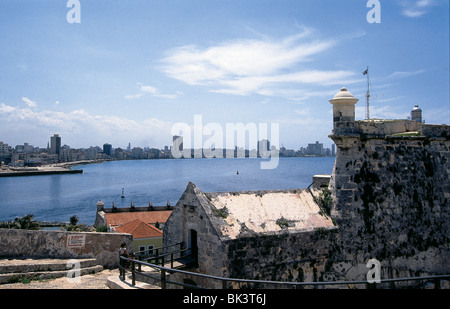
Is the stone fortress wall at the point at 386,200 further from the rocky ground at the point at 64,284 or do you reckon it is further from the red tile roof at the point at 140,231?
→ the red tile roof at the point at 140,231

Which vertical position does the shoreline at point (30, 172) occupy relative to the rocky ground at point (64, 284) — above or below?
below

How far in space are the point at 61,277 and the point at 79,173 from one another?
203 m

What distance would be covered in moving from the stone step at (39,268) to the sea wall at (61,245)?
1.23ft

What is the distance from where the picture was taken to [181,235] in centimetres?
1134

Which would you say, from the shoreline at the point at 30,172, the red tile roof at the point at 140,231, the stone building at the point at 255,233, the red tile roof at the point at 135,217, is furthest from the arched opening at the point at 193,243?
the shoreline at the point at 30,172

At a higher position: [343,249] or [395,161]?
[395,161]

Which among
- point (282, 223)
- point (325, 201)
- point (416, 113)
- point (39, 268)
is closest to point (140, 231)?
point (39, 268)

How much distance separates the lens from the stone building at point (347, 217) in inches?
380

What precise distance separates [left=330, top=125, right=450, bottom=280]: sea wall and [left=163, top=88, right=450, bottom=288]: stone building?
3 cm

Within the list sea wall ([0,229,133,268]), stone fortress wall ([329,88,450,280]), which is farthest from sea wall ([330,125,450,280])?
sea wall ([0,229,133,268])

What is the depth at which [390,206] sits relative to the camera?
36.8 feet

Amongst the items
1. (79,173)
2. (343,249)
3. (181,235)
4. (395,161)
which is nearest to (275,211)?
(343,249)
